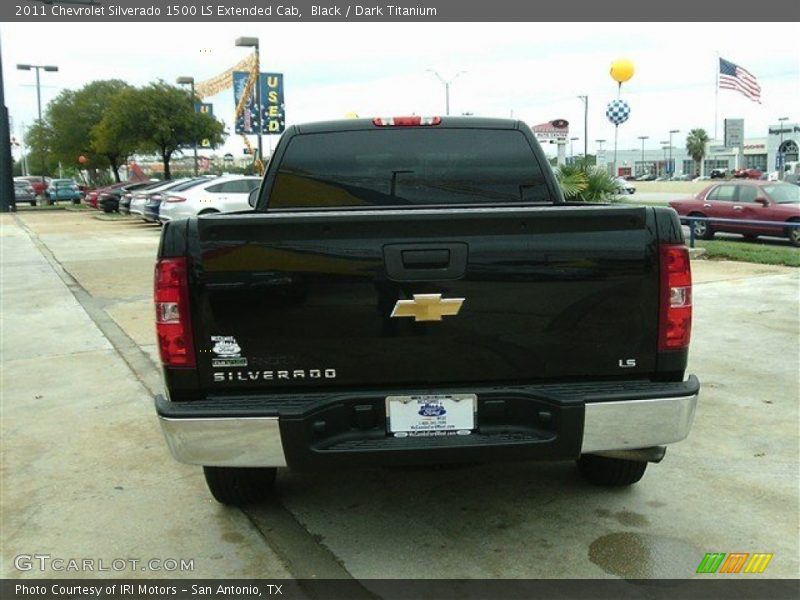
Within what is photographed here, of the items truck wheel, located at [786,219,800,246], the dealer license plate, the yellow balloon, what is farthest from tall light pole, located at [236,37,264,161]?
the dealer license plate

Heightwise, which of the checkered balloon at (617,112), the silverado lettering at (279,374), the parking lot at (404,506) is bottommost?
the parking lot at (404,506)

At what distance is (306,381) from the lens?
3.04 m

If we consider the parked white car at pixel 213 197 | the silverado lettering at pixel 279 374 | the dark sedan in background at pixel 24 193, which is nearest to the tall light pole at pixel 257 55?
the parked white car at pixel 213 197

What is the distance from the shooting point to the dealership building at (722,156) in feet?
283

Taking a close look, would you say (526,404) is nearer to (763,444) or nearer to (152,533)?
(152,533)

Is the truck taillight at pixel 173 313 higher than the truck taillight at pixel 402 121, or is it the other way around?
the truck taillight at pixel 402 121

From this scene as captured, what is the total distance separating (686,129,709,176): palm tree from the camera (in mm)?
106250

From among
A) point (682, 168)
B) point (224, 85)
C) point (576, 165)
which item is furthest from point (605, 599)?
point (682, 168)

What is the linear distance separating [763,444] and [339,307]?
3062 mm

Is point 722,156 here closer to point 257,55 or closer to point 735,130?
point 735,130

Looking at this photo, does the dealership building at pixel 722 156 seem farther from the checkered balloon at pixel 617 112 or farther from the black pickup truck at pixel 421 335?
the black pickup truck at pixel 421 335

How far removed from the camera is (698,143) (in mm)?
106875

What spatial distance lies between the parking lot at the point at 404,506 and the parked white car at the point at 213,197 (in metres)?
14.1

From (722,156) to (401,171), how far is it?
108m
